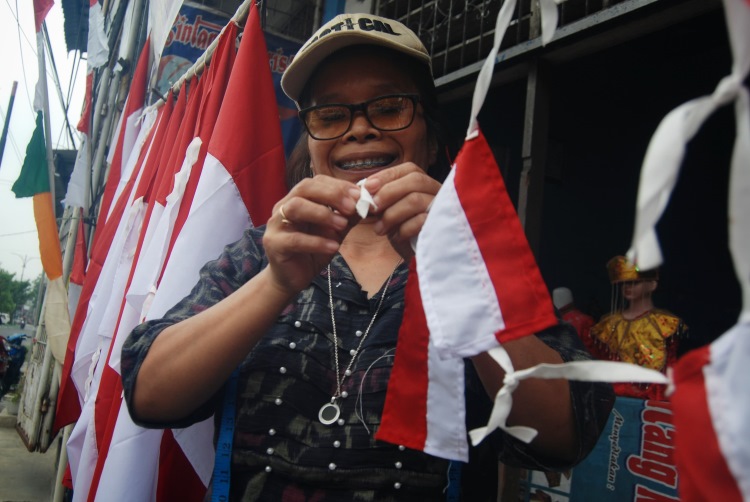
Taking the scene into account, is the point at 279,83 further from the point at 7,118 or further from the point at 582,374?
the point at 7,118

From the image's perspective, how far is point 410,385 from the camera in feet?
2.79

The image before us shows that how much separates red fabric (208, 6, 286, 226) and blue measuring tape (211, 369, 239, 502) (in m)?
1.02

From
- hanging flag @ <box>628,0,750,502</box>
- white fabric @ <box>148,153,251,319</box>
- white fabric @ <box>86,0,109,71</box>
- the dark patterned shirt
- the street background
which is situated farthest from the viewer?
the street background

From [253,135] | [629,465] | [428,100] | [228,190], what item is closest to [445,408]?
[428,100]

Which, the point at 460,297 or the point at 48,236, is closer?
the point at 460,297

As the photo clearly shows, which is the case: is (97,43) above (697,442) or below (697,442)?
above

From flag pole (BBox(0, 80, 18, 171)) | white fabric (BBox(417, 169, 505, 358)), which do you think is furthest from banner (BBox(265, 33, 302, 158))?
flag pole (BBox(0, 80, 18, 171))

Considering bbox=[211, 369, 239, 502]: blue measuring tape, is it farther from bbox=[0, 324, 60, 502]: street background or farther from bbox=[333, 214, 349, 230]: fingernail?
bbox=[0, 324, 60, 502]: street background

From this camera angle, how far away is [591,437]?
1.00 meters

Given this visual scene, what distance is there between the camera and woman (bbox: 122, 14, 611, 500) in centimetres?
91

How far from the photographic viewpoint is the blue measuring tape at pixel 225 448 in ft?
3.57

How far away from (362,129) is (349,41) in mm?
275

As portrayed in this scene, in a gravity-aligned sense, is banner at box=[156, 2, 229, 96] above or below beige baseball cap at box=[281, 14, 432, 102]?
above

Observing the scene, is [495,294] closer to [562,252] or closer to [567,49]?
[567,49]
